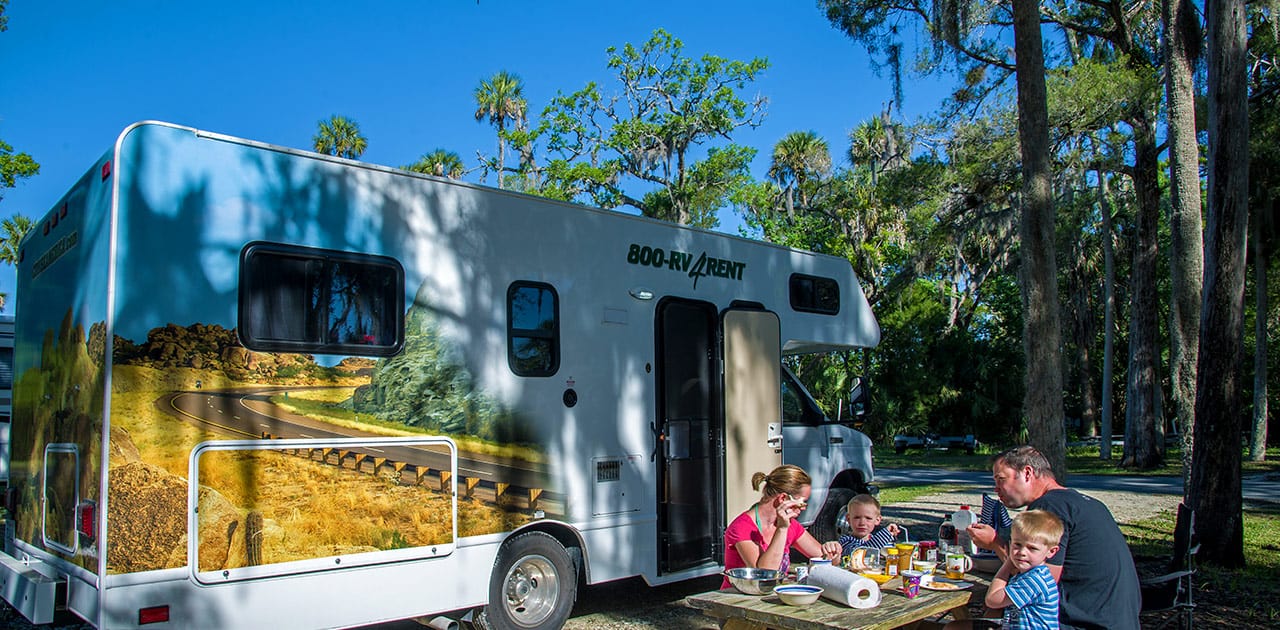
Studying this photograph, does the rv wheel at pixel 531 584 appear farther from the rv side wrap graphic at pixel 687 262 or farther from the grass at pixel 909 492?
the grass at pixel 909 492

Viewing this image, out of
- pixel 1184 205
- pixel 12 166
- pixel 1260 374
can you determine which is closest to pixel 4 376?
pixel 12 166

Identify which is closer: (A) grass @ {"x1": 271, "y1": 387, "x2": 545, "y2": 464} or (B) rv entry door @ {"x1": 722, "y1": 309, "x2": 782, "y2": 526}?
(A) grass @ {"x1": 271, "y1": 387, "x2": 545, "y2": 464}

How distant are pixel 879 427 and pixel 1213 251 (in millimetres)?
27059

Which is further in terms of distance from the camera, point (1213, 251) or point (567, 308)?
point (1213, 251)

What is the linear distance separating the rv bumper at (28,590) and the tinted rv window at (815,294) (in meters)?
5.61

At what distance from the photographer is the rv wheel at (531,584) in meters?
5.60

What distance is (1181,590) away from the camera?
5473 mm

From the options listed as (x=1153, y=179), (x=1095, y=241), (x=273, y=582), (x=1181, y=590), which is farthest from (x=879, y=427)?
(x=273, y=582)

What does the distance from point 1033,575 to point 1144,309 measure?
19921 millimetres

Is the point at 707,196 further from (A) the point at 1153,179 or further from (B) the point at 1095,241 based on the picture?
(B) the point at 1095,241

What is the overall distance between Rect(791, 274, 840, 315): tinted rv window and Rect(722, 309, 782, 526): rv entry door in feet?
1.51

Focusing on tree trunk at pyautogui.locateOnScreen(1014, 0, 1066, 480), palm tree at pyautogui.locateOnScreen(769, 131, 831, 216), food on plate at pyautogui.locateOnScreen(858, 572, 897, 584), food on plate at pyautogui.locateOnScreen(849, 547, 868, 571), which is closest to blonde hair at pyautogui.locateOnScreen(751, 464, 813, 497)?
food on plate at pyautogui.locateOnScreen(849, 547, 868, 571)

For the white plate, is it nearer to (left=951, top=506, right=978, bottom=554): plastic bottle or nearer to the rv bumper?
(left=951, top=506, right=978, bottom=554): plastic bottle

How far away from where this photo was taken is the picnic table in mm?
3588
